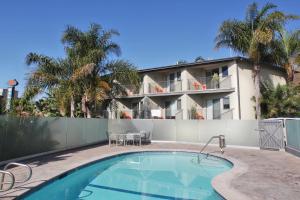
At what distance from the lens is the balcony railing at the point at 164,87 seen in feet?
84.2

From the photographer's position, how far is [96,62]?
18812 mm

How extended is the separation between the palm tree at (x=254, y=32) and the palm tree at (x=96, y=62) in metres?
8.49

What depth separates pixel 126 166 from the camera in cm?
1273

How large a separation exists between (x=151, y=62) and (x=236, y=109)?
44.4 feet

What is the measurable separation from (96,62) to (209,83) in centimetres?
1146

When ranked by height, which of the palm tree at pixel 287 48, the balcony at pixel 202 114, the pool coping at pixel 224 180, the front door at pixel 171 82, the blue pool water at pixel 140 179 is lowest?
the blue pool water at pixel 140 179

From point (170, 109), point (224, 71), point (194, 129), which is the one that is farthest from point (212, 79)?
point (194, 129)

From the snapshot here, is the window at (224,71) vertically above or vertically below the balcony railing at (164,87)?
above

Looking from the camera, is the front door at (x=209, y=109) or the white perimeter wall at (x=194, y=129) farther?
the front door at (x=209, y=109)

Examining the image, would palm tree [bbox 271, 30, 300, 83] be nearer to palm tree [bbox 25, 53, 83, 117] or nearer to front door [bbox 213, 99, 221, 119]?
front door [bbox 213, 99, 221, 119]

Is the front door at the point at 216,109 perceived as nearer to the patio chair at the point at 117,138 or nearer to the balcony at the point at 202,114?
the balcony at the point at 202,114

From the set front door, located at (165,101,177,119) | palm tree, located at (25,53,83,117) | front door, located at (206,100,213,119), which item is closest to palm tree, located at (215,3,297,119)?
front door, located at (206,100,213,119)

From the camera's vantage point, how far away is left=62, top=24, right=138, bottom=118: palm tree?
1803 cm

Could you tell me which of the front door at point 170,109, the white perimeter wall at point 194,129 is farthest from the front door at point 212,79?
the white perimeter wall at point 194,129
